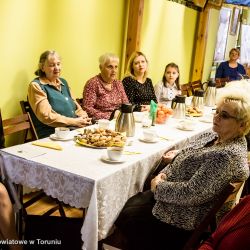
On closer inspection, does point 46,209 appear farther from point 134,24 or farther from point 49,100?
point 134,24

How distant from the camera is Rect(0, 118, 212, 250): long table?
163cm

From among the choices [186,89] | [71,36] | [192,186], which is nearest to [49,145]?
[192,186]

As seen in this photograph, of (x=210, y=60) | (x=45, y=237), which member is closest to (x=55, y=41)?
(x=45, y=237)

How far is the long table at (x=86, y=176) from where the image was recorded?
1.63 metres

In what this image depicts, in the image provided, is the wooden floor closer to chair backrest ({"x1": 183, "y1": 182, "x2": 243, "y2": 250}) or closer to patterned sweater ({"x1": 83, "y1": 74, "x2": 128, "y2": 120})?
patterned sweater ({"x1": 83, "y1": 74, "x2": 128, "y2": 120})

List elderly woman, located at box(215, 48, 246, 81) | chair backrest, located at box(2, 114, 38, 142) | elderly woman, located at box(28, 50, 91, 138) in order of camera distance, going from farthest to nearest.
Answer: elderly woman, located at box(215, 48, 246, 81) → elderly woman, located at box(28, 50, 91, 138) → chair backrest, located at box(2, 114, 38, 142)

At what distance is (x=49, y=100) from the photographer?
2.96m

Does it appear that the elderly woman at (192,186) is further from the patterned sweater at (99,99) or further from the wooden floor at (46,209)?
the patterned sweater at (99,99)

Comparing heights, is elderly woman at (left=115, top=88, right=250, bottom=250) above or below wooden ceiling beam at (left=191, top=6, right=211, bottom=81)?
below

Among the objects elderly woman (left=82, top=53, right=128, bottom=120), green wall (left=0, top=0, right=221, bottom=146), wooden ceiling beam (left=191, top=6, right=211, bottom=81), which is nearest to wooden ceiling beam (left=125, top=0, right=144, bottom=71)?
green wall (left=0, top=0, right=221, bottom=146)

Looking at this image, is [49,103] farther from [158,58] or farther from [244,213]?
[158,58]

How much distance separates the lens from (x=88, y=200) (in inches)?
64.6

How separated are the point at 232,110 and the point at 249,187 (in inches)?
44.0

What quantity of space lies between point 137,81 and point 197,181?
93.3 inches
